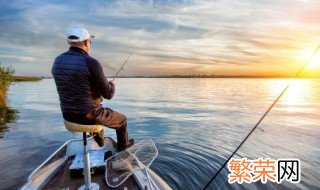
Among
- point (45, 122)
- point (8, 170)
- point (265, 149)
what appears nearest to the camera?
point (8, 170)

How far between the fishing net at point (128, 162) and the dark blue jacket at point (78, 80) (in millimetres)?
1755

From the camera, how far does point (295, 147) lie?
14.4 metres

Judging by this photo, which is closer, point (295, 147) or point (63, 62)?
point (63, 62)

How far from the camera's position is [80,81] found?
5117mm

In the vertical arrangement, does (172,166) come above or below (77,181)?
below

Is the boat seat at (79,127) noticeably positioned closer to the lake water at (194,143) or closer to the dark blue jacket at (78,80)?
the dark blue jacket at (78,80)

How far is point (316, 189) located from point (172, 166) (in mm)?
5146

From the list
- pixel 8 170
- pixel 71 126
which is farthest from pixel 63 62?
pixel 8 170

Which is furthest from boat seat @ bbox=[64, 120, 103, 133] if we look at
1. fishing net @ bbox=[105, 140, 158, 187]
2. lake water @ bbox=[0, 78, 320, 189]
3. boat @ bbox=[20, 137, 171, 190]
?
lake water @ bbox=[0, 78, 320, 189]

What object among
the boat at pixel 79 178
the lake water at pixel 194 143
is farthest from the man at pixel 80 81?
the lake water at pixel 194 143

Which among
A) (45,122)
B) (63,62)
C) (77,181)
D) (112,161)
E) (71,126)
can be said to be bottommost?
(45,122)

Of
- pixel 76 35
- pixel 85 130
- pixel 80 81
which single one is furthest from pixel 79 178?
pixel 76 35

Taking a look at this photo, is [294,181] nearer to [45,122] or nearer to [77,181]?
[77,181]

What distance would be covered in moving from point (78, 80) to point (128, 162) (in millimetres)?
2477
